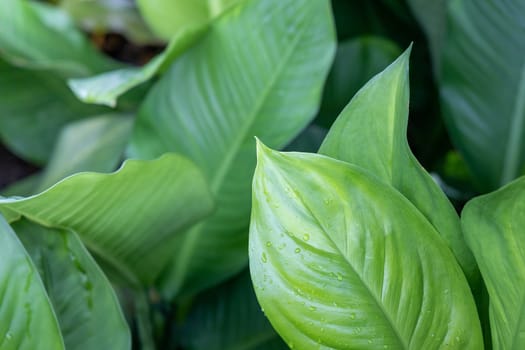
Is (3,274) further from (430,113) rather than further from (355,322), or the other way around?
(430,113)

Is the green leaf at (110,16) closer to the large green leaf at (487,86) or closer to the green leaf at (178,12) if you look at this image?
the green leaf at (178,12)

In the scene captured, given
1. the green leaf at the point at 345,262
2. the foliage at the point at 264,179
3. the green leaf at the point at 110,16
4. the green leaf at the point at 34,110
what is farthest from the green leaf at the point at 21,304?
the green leaf at the point at 110,16

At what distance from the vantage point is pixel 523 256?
0.41m

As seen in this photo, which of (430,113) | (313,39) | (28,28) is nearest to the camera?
(313,39)

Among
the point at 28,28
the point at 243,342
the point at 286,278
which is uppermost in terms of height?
the point at 28,28

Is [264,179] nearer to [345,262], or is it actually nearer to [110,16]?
[345,262]

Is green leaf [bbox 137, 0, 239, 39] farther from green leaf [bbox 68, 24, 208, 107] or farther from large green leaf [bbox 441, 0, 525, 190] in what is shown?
large green leaf [bbox 441, 0, 525, 190]

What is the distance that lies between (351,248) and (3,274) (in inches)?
9.0

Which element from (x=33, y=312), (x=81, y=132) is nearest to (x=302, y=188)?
(x=33, y=312)

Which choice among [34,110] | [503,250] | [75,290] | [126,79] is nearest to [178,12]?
[126,79]

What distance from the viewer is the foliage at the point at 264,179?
41cm

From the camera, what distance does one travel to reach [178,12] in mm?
813

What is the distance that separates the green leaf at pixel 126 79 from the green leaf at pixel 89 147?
0.57 ft

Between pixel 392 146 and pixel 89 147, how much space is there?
0.53 meters
